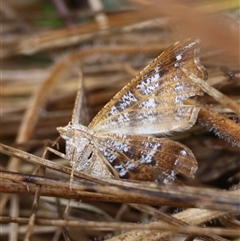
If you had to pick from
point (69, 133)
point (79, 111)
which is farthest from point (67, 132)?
point (79, 111)

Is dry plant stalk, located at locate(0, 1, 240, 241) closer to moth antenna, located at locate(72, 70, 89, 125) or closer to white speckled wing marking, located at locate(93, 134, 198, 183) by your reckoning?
white speckled wing marking, located at locate(93, 134, 198, 183)

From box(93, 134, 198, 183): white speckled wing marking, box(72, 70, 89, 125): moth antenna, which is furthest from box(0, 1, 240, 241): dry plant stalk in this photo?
box(72, 70, 89, 125): moth antenna

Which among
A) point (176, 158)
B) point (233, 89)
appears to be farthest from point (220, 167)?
point (176, 158)

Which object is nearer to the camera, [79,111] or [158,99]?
[158,99]

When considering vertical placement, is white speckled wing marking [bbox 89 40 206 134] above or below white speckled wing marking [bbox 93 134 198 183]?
above

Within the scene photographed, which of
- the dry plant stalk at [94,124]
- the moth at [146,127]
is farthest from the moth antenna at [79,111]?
the dry plant stalk at [94,124]

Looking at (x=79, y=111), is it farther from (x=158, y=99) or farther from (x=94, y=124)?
(x=158, y=99)

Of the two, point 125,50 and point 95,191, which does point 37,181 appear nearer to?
point 95,191
